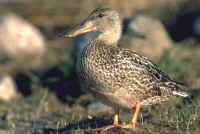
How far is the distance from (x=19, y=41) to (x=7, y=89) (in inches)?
127

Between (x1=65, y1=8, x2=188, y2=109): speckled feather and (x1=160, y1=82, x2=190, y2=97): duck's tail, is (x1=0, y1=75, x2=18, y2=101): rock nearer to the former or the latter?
(x1=65, y1=8, x2=188, y2=109): speckled feather

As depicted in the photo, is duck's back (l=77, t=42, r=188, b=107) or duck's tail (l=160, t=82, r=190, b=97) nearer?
duck's back (l=77, t=42, r=188, b=107)

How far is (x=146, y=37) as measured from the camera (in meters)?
10.3

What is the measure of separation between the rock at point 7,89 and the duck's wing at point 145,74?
170 inches

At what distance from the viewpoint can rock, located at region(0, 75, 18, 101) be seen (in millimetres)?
9656

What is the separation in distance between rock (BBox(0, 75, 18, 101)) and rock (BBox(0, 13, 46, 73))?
2.00m

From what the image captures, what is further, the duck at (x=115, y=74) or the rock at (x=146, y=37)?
the rock at (x=146, y=37)

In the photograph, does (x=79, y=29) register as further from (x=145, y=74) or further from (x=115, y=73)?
(x=145, y=74)

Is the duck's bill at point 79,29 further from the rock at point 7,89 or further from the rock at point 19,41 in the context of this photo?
the rock at point 19,41

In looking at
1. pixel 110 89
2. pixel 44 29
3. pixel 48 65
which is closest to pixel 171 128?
pixel 110 89

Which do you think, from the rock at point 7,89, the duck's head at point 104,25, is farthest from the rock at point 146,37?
Answer: the duck's head at point 104,25

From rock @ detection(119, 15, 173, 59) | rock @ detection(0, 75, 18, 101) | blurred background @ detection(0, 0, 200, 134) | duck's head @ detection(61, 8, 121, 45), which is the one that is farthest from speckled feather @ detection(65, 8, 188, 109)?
rock @ detection(0, 75, 18, 101)

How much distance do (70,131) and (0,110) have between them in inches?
125

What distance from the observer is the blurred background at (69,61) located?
6828 millimetres
